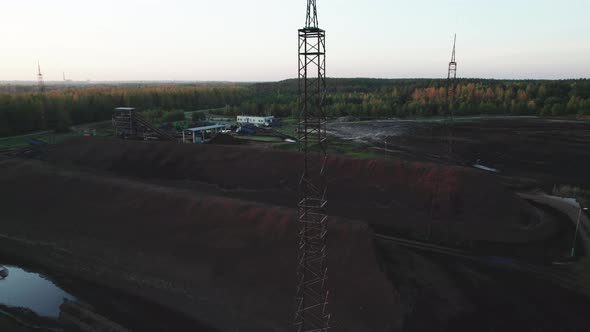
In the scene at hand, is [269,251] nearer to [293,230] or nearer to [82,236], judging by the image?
[293,230]

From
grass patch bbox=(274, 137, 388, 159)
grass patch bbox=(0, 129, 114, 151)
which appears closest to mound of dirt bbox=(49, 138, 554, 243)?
grass patch bbox=(274, 137, 388, 159)

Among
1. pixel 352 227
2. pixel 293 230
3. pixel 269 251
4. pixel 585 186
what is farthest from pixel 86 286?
pixel 585 186

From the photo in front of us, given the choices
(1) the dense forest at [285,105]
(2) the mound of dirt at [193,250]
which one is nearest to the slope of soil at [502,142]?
(1) the dense forest at [285,105]

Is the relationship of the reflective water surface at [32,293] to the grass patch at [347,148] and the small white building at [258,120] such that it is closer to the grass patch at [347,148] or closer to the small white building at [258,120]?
the grass patch at [347,148]

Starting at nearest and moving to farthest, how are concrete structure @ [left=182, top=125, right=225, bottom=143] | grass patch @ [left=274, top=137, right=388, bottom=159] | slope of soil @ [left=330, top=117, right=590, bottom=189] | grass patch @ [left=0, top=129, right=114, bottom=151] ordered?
slope of soil @ [left=330, top=117, right=590, bottom=189] < grass patch @ [left=274, top=137, right=388, bottom=159] < grass patch @ [left=0, top=129, right=114, bottom=151] < concrete structure @ [left=182, top=125, right=225, bottom=143]

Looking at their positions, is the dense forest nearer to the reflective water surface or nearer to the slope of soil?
the slope of soil

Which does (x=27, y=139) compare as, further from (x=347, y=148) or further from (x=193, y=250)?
(x=193, y=250)

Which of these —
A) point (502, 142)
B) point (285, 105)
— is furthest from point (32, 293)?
point (285, 105)
